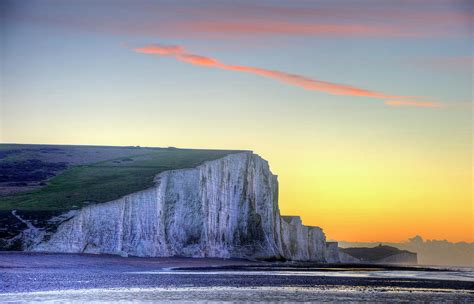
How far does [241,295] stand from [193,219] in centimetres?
4974

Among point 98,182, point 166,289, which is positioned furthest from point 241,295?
point 98,182

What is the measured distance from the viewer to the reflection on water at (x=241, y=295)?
30.8 m

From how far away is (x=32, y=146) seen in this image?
419 ft

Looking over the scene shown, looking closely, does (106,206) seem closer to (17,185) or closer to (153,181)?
(153,181)

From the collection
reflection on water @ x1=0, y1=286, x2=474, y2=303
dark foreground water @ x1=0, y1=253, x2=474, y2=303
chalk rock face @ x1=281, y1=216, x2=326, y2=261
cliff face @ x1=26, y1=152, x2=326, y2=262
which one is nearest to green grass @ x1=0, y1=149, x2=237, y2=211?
cliff face @ x1=26, y1=152, x2=326, y2=262

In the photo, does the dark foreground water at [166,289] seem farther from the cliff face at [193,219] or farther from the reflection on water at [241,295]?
the cliff face at [193,219]

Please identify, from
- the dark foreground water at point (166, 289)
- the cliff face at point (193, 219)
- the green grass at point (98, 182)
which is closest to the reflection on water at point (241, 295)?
the dark foreground water at point (166, 289)

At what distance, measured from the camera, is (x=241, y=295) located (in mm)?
33875

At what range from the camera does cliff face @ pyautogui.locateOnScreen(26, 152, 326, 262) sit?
Result: 67.1 m

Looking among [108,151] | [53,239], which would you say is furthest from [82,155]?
[53,239]

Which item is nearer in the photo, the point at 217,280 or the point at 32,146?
the point at 217,280

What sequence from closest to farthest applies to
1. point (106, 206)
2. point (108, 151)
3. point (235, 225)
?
1. point (106, 206)
2. point (235, 225)
3. point (108, 151)

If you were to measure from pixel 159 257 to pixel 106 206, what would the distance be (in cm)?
727

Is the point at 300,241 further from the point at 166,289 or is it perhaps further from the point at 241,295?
the point at 241,295
